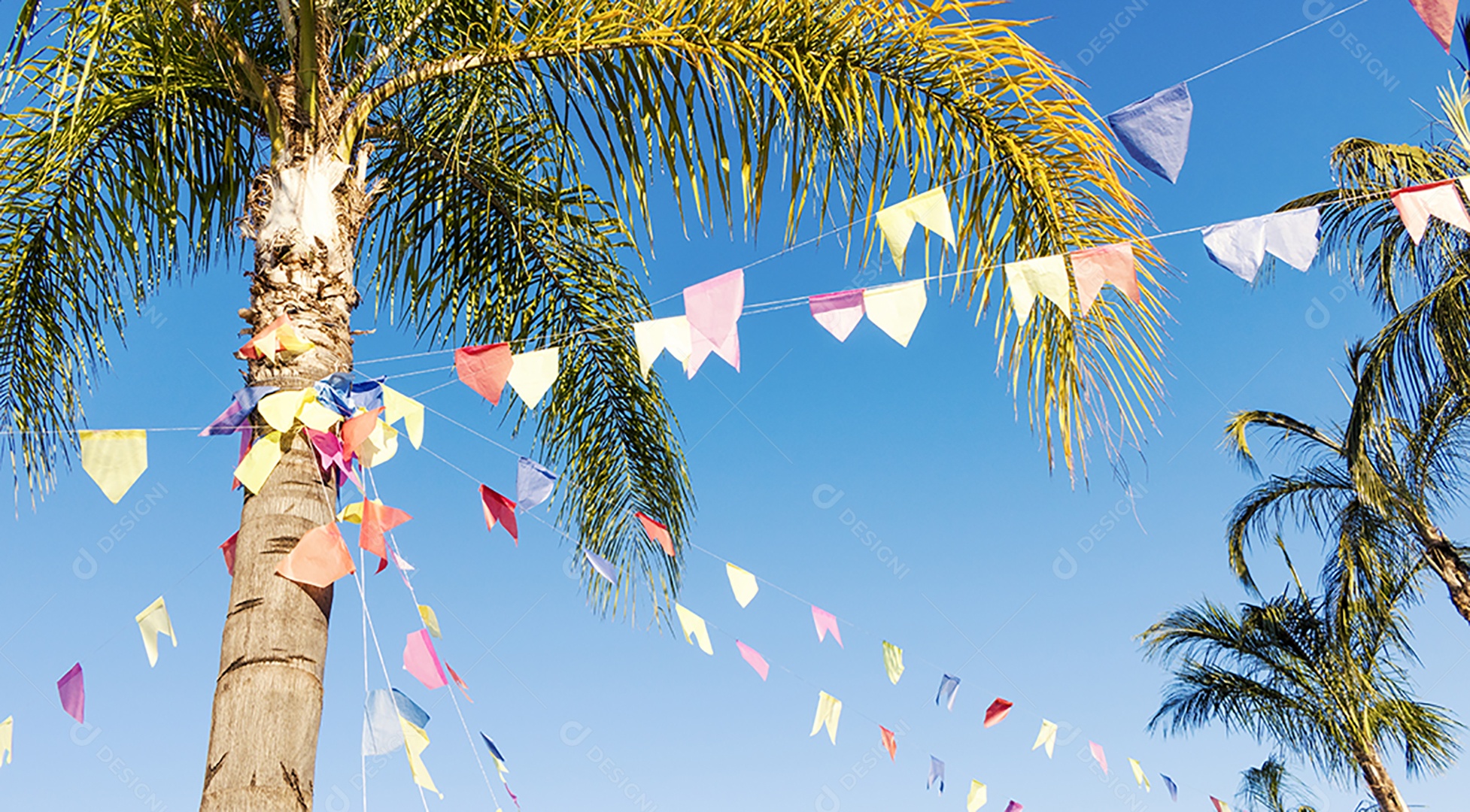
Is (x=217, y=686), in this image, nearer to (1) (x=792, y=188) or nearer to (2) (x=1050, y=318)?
(1) (x=792, y=188)

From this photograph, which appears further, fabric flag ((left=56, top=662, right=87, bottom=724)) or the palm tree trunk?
fabric flag ((left=56, top=662, right=87, bottom=724))

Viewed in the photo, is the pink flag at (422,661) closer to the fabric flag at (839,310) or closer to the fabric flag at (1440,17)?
the fabric flag at (839,310)

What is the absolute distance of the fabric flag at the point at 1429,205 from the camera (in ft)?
9.05

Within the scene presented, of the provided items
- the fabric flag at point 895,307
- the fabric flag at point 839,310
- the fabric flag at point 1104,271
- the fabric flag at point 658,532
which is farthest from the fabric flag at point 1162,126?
the fabric flag at point 658,532

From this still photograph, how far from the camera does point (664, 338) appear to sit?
275cm

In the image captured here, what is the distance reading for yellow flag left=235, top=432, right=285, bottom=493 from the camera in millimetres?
2352

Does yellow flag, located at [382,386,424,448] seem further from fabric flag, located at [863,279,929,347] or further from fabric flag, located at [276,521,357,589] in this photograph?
fabric flag, located at [863,279,929,347]

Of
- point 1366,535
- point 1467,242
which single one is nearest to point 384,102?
point 1467,242

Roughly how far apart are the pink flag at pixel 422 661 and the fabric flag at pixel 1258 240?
2.56 metres

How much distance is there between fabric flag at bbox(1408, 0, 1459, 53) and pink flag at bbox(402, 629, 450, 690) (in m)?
3.03

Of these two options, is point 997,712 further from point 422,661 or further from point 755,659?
point 422,661

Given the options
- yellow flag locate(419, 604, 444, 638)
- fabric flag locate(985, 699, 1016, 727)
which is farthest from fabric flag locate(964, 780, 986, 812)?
yellow flag locate(419, 604, 444, 638)

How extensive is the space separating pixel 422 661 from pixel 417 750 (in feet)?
0.93

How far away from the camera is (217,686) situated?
2143mm
